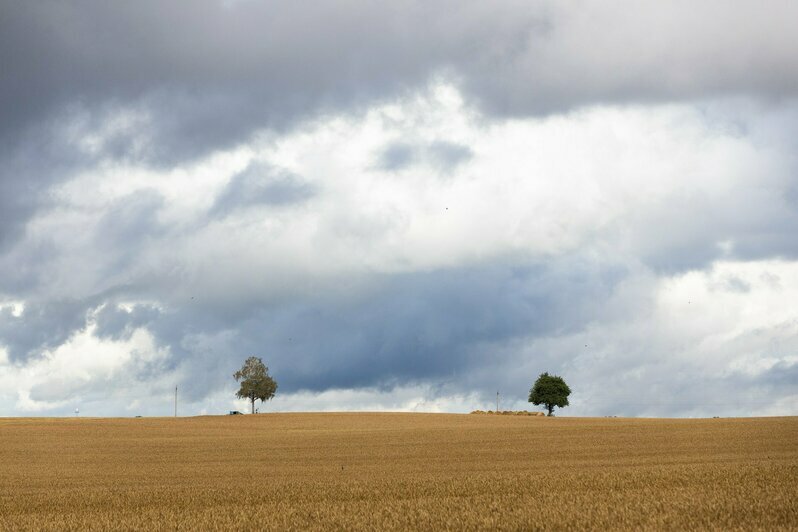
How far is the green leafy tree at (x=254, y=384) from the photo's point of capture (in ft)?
452

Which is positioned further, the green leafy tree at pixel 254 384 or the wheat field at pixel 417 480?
the green leafy tree at pixel 254 384

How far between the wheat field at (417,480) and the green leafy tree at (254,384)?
6372 cm

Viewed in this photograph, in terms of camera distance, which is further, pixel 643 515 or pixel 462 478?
pixel 462 478

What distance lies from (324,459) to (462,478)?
656 inches

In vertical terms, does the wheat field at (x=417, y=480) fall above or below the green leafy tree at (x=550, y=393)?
below

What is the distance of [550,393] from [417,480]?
109758 millimetres

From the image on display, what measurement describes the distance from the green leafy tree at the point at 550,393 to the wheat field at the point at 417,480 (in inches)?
2597

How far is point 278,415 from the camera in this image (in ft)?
385

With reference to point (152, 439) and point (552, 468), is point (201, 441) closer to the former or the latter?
point (152, 439)

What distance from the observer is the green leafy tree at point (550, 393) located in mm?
139000

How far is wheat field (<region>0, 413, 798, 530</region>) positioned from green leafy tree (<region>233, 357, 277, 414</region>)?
6372 cm

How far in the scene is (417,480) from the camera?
32.8m

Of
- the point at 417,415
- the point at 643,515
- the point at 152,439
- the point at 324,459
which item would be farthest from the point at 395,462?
the point at 417,415

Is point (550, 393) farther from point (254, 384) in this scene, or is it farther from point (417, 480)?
point (417, 480)
